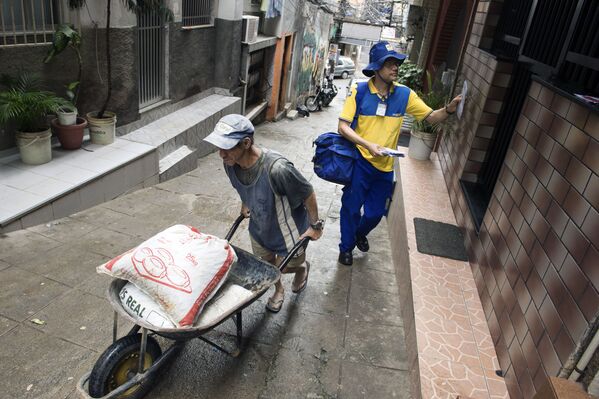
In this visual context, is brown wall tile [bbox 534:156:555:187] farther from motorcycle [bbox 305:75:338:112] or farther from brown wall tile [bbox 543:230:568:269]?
motorcycle [bbox 305:75:338:112]

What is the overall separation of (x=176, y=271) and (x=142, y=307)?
265 mm

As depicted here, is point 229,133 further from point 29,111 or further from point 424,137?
point 424,137

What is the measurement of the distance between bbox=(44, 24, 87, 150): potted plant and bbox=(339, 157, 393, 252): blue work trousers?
3.79 metres

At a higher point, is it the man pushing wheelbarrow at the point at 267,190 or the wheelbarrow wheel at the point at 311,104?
the man pushing wheelbarrow at the point at 267,190

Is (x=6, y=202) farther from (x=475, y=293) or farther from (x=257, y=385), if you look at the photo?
(x=475, y=293)

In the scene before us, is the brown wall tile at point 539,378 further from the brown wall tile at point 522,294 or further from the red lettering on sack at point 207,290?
the red lettering on sack at point 207,290

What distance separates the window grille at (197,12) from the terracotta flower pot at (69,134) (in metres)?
4.22

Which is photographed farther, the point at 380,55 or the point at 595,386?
the point at 380,55

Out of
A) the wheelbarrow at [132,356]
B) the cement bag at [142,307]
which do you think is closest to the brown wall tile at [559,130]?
the wheelbarrow at [132,356]

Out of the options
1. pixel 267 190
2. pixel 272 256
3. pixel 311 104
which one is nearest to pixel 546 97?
pixel 267 190

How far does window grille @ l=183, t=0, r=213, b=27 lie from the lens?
9021 millimetres

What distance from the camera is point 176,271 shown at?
7.75ft

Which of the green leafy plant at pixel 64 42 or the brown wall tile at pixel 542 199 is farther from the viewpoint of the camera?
the green leafy plant at pixel 64 42

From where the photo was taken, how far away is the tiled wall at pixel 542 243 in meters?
2.11
